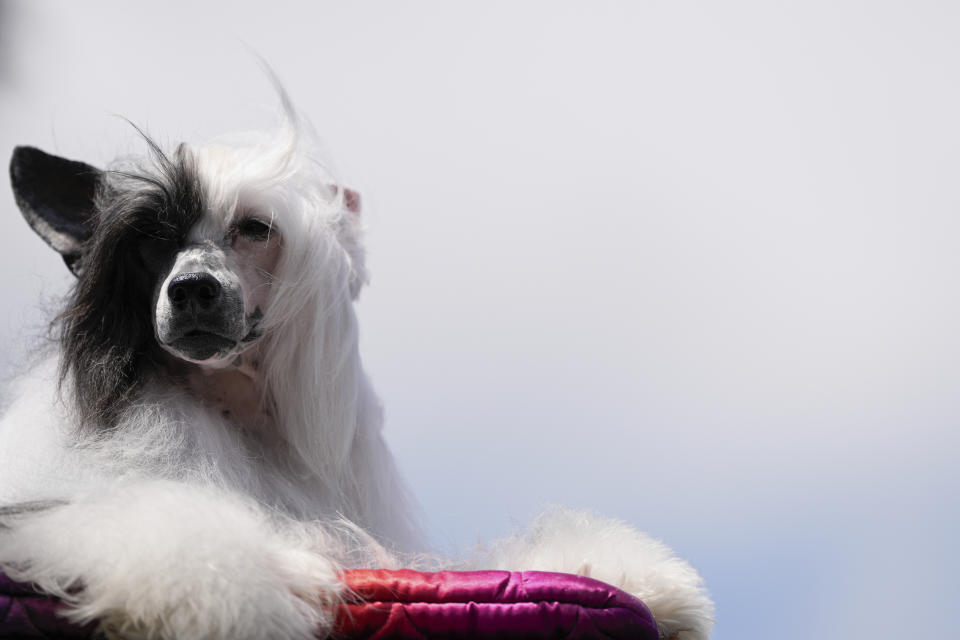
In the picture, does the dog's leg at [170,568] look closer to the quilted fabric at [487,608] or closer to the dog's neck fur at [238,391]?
the quilted fabric at [487,608]

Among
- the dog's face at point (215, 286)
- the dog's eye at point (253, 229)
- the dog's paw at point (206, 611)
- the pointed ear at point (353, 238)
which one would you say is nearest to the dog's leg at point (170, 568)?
the dog's paw at point (206, 611)

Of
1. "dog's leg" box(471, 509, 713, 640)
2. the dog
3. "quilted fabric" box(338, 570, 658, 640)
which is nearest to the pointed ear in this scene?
the dog

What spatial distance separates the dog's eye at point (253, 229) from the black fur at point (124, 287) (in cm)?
7

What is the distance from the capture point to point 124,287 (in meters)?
1.48

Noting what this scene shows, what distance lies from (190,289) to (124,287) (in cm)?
18

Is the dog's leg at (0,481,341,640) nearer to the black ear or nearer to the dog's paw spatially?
the dog's paw

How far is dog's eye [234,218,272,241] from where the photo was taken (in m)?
1.51

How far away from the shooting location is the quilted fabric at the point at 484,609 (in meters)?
1.11

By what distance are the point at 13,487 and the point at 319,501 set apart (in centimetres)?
45

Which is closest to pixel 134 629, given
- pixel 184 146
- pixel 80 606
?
pixel 80 606

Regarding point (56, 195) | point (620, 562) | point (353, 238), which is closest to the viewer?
point (620, 562)

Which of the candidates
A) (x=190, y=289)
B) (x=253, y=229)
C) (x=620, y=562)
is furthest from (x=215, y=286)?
(x=620, y=562)

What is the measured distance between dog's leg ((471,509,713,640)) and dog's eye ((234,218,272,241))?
0.61 m

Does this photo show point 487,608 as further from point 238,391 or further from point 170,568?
point 238,391
